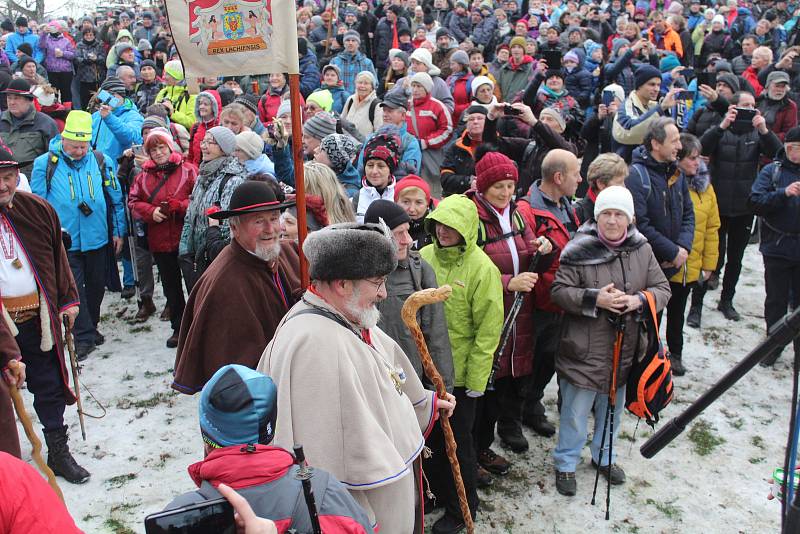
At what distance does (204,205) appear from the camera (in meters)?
5.93

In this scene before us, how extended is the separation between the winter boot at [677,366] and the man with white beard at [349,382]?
4.40 metres

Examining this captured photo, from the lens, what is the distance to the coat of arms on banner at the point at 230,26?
3545mm

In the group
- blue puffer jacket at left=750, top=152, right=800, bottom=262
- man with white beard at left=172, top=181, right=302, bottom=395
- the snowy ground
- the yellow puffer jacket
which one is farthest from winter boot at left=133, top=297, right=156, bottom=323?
blue puffer jacket at left=750, top=152, right=800, bottom=262

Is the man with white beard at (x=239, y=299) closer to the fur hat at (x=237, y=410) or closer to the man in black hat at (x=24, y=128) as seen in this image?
the fur hat at (x=237, y=410)

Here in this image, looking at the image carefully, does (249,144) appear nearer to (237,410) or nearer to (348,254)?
(348,254)

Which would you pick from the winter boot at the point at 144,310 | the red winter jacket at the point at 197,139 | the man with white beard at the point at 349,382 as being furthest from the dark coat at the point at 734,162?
the winter boot at the point at 144,310

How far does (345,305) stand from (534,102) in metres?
7.10

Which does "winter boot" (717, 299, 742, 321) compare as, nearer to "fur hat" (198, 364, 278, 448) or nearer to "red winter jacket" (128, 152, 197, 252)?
"red winter jacket" (128, 152, 197, 252)

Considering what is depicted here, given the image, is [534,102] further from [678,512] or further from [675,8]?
[675,8]

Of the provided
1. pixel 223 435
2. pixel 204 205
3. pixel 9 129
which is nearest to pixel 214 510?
pixel 223 435

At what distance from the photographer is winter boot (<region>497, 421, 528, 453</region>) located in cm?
536

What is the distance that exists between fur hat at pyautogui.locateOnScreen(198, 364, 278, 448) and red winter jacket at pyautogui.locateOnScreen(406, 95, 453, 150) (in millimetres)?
7236

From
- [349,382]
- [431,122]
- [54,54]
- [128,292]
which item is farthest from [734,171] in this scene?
[54,54]

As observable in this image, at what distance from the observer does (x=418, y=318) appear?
402cm
